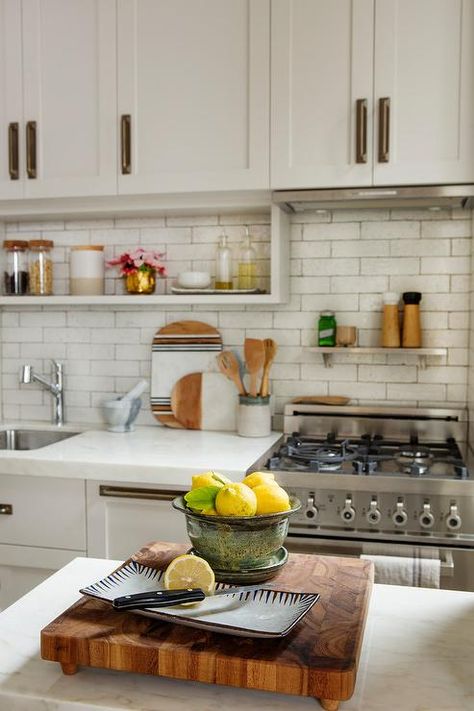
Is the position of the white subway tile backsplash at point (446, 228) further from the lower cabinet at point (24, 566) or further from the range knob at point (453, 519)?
the lower cabinet at point (24, 566)

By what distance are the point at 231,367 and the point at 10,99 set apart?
4.57 ft

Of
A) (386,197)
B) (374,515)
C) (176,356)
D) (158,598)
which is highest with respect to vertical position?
(386,197)

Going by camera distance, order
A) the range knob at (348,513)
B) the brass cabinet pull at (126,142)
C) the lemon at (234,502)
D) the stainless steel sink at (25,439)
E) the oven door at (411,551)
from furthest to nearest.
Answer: the stainless steel sink at (25,439), the brass cabinet pull at (126,142), the range knob at (348,513), the oven door at (411,551), the lemon at (234,502)

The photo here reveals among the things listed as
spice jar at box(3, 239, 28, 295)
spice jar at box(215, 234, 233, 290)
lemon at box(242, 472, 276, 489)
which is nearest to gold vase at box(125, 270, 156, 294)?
spice jar at box(215, 234, 233, 290)

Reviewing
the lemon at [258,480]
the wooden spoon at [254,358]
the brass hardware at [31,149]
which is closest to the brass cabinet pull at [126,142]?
the brass hardware at [31,149]

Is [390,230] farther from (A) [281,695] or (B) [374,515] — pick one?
(A) [281,695]

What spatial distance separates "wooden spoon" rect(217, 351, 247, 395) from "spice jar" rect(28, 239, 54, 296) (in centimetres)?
85

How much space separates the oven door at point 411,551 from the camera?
2.28m

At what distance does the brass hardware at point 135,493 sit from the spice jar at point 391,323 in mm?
1051

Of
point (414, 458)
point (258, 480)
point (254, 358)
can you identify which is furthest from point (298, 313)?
point (258, 480)

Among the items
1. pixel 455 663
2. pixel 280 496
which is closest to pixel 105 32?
pixel 280 496

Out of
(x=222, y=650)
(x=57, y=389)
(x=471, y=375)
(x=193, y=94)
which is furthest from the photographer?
(x=57, y=389)

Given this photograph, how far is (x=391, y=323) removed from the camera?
295 cm

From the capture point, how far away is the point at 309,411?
3.08 meters
